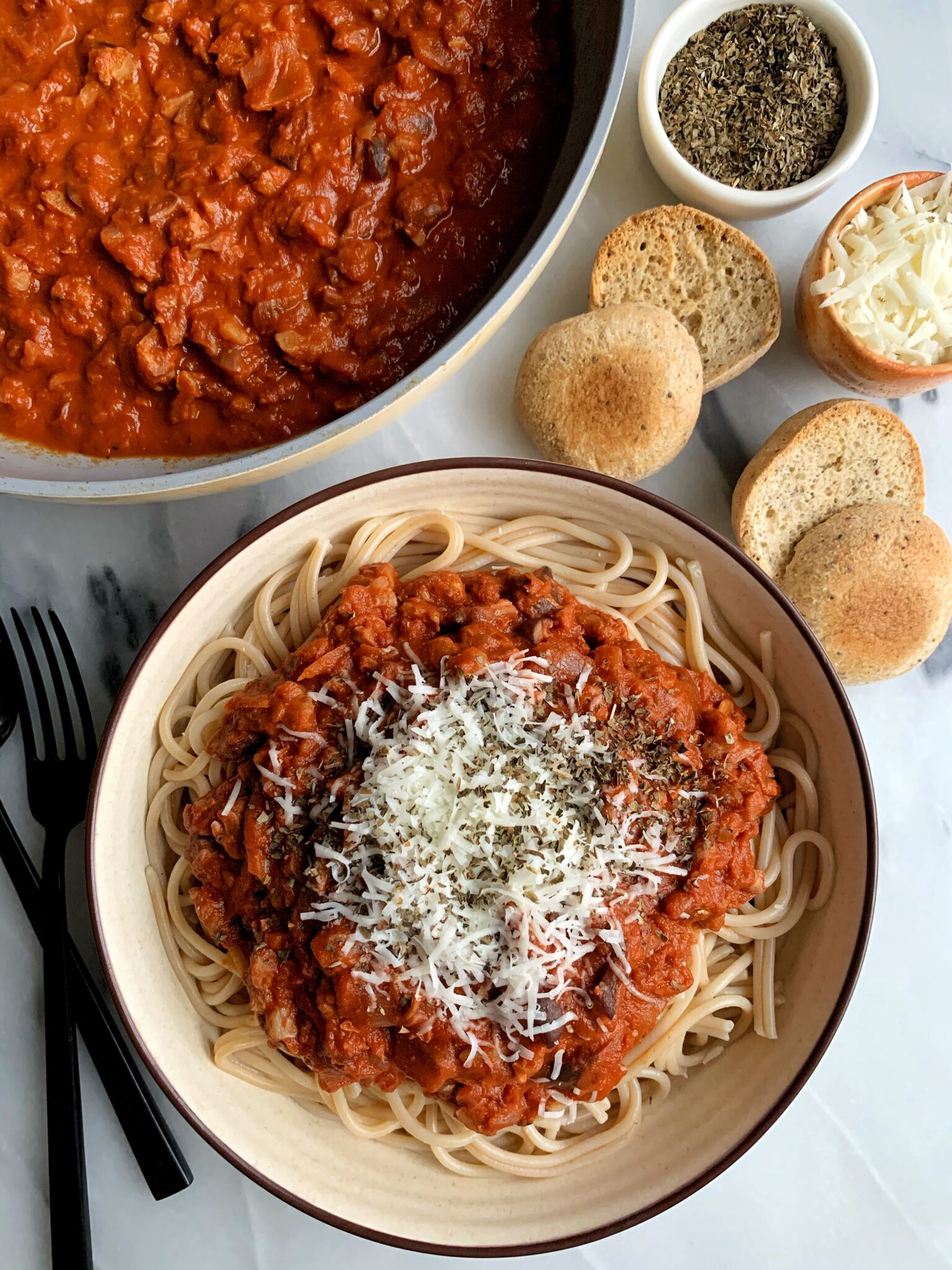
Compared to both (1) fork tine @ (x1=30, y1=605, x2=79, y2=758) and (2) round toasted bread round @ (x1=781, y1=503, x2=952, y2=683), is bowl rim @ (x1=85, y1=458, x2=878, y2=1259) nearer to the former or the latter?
(2) round toasted bread round @ (x1=781, y1=503, x2=952, y2=683)

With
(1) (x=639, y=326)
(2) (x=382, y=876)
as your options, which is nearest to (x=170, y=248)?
(1) (x=639, y=326)

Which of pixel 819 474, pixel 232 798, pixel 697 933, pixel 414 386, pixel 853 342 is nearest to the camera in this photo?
pixel 414 386

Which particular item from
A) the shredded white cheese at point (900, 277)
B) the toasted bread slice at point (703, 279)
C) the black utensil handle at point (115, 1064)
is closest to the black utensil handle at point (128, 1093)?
the black utensil handle at point (115, 1064)

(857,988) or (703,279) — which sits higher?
(703,279)

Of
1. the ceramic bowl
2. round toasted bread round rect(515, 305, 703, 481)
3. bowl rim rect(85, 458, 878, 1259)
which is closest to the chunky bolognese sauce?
the ceramic bowl

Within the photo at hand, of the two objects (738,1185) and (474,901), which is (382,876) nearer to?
(474,901)

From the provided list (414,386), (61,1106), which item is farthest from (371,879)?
(61,1106)

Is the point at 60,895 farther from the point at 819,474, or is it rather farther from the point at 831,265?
the point at 831,265
